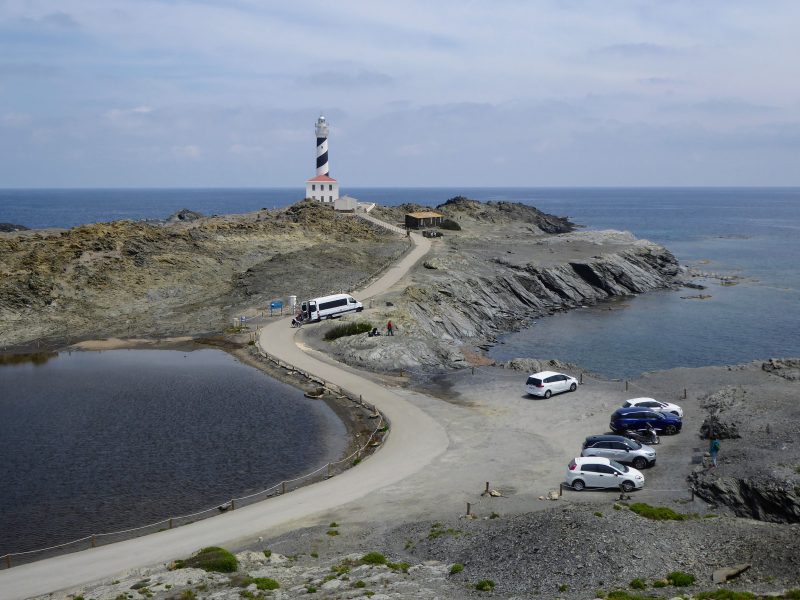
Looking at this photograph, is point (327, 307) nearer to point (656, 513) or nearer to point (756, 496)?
point (656, 513)

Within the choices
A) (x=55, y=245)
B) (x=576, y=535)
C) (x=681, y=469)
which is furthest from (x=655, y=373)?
(x=55, y=245)

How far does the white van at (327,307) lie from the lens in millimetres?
60844

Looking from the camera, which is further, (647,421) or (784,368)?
(784,368)

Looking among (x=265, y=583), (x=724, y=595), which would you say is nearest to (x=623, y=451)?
(x=724, y=595)

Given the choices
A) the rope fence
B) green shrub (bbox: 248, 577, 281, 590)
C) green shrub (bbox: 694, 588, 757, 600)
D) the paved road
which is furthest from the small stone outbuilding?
green shrub (bbox: 694, 588, 757, 600)

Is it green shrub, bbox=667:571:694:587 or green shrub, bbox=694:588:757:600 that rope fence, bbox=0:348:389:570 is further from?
green shrub, bbox=694:588:757:600

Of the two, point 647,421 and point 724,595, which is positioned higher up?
point 724,595

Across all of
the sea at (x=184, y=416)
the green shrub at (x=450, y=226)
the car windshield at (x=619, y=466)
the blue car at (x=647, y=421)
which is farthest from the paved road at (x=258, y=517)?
the green shrub at (x=450, y=226)

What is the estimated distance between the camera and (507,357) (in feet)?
195

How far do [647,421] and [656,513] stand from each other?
40.2ft

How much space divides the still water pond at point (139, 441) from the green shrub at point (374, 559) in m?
9.95

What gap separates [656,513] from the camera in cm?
2541

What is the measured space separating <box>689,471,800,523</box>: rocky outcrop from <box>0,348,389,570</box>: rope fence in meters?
15.8

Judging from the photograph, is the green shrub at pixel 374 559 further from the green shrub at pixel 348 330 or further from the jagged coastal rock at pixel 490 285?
the green shrub at pixel 348 330
